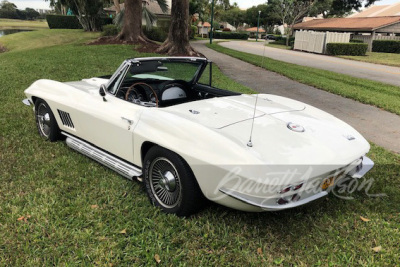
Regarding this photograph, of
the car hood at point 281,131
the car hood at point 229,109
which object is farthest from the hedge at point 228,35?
the car hood at point 281,131

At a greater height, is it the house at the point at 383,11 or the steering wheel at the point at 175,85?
the house at the point at 383,11

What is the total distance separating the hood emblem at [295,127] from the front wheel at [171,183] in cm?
101

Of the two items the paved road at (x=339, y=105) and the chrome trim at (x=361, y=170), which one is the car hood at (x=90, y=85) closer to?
the chrome trim at (x=361, y=170)

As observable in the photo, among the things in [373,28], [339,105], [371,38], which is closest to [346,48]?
[371,38]

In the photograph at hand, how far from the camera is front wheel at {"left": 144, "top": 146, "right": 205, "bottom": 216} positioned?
2588 millimetres

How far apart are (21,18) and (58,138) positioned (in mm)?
136749

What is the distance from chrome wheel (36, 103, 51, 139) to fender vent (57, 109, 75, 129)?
38cm

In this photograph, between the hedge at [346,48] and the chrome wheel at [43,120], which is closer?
the chrome wheel at [43,120]

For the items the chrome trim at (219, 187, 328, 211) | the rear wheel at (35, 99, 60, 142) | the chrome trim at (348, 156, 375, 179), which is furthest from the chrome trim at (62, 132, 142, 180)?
the chrome trim at (348, 156, 375, 179)

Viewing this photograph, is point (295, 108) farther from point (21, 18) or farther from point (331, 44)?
point (21, 18)

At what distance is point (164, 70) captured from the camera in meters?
3.73

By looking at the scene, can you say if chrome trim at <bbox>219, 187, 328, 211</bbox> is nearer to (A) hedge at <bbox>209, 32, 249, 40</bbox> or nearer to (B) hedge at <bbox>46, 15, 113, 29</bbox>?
(B) hedge at <bbox>46, 15, 113, 29</bbox>

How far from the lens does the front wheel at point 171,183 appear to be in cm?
259

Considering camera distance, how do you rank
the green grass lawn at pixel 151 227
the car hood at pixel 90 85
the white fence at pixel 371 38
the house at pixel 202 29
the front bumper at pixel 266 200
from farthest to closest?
the house at pixel 202 29 < the white fence at pixel 371 38 < the car hood at pixel 90 85 < the green grass lawn at pixel 151 227 < the front bumper at pixel 266 200
